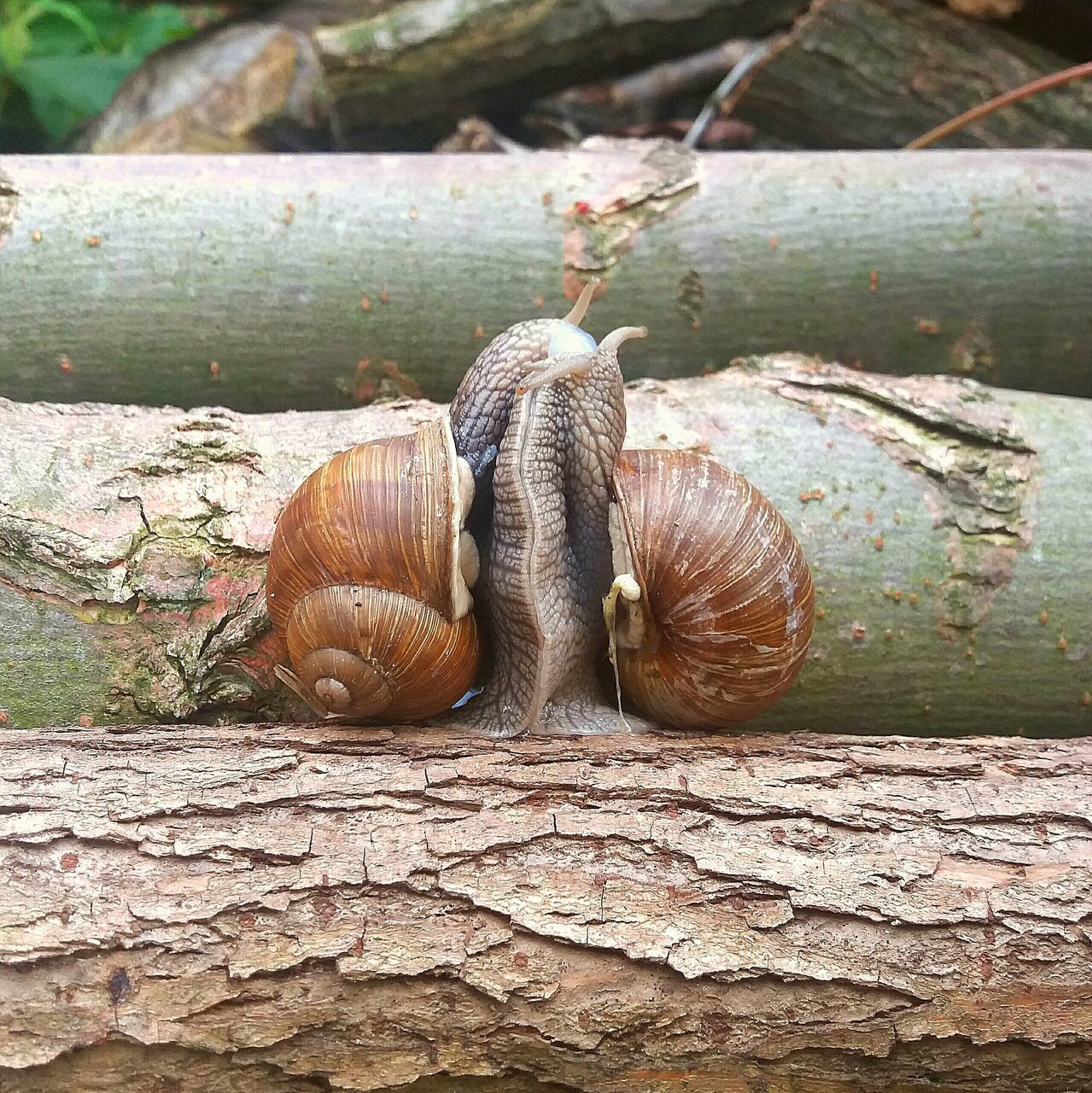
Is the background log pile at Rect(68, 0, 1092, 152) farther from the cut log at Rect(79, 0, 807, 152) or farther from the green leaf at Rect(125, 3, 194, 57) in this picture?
the green leaf at Rect(125, 3, 194, 57)

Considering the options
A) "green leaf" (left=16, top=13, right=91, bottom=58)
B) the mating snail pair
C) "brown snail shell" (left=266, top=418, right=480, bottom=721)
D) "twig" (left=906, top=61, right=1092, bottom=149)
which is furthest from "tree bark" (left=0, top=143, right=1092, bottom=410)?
"green leaf" (left=16, top=13, right=91, bottom=58)

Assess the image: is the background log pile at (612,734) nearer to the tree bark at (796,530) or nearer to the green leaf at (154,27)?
the tree bark at (796,530)

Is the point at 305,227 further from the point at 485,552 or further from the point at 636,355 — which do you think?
the point at 485,552

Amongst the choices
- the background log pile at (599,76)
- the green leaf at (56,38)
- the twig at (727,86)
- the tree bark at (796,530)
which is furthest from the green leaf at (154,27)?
the tree bark at (796,530)

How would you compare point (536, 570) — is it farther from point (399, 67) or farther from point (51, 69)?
point (51, 69)

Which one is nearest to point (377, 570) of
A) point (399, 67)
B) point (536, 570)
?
point (536, 570)

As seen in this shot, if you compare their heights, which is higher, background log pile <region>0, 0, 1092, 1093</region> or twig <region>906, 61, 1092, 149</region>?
twig <region>906, 61, 1092, 149</region>
